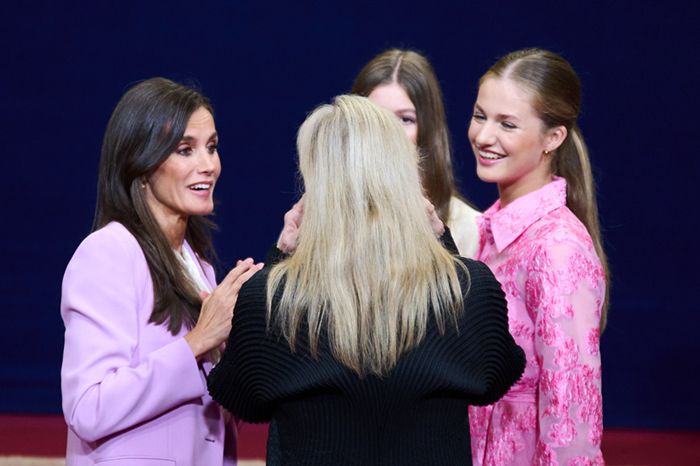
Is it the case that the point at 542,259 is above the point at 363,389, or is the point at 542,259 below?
above

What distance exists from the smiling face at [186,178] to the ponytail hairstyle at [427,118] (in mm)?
920

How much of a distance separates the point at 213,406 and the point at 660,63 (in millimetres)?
3348

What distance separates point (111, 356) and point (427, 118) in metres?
1.44

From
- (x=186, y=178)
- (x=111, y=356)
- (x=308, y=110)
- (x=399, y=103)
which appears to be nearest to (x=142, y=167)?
(x=186, y=178)

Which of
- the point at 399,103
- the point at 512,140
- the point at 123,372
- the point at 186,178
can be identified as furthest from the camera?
the point at 399,103

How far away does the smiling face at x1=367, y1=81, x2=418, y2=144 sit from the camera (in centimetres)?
308

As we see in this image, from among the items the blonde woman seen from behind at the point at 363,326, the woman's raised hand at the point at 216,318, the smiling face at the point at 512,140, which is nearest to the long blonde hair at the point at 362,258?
the blonde woman seen from behind at the point at 363,326

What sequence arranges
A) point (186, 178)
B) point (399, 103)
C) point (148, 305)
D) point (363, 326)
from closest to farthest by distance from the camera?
point (363, 326) → point (148, 305) → point (186, 178) → point (399, 103)

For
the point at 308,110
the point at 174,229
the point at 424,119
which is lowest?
the point at 174,229

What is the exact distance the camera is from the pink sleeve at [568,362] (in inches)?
80.8

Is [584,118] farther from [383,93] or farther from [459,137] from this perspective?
[383,93]

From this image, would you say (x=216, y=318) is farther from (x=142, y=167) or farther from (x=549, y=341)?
(x=549, y=341)

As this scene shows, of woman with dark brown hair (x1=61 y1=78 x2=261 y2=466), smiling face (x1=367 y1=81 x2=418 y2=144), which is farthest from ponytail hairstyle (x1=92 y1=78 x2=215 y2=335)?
smiling face (x1=367 y1=81 x2=418 y2=144)

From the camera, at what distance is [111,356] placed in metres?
1.98
